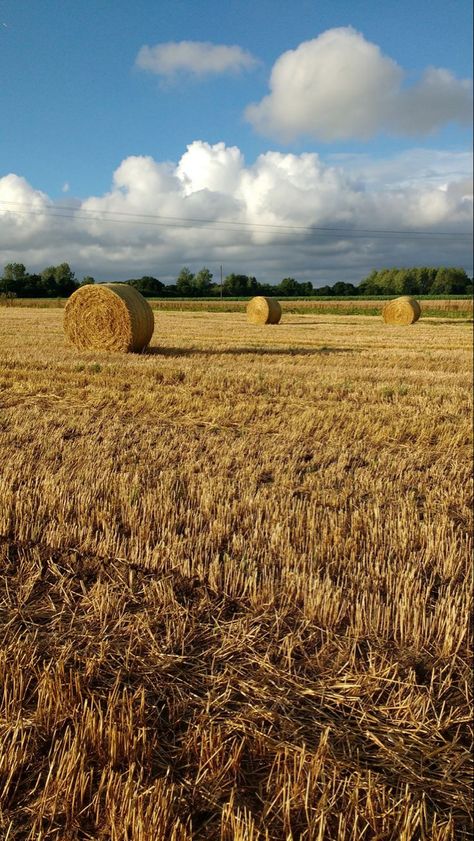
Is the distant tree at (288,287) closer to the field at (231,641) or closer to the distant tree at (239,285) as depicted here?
the distant tree at (239,285)

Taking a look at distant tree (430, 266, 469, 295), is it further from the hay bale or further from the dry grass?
the hay bale

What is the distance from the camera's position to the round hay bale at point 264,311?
3678 centimetres

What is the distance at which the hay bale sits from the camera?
1661cm

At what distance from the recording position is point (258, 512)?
5.06 m

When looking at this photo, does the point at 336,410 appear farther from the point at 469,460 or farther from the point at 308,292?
the point at 308,292

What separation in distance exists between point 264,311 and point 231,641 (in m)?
34.7

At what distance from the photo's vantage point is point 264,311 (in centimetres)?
3697

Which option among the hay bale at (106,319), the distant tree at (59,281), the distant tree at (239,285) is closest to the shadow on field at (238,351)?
the hay bale at (106,319)

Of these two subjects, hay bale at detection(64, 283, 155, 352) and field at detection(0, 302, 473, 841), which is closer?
field at detection(0, 302, 473, 841)

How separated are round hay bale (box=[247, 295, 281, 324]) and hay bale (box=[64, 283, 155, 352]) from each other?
2020 cm

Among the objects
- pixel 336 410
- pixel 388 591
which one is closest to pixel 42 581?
pixel 388 591

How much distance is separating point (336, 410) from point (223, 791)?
772 centimetres

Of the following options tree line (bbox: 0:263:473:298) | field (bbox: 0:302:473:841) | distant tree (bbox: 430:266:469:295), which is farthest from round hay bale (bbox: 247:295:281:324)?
distant tree (bbox: 430:266:469:295)

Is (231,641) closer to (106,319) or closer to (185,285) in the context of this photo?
(106,319)
